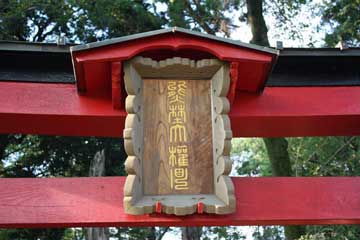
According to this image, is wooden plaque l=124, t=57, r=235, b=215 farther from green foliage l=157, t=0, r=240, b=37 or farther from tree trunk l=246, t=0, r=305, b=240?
green foliage l=157, t=0, r=240, b=37

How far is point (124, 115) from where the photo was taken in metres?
4.30

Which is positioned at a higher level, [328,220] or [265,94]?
[265,94]

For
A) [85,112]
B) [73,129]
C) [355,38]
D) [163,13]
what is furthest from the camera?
[163,13]

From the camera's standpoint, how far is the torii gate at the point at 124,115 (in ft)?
12.5

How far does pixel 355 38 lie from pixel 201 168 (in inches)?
351

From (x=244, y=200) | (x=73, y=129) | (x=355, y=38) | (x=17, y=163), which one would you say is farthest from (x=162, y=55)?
(x=17, y=163)

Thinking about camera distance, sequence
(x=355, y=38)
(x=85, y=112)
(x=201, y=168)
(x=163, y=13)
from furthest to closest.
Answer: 1. (x=163, y=13)
2. (x=355, y=38)
3. (x=85, y=112)
4. (x=201, y=168)

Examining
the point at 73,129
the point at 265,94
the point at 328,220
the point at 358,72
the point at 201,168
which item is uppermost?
the point at 358,72

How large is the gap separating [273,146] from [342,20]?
4790mm

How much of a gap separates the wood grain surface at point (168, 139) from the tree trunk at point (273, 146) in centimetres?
477

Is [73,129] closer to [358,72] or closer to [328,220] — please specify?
[328,220]

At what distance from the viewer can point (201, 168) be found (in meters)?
3.84

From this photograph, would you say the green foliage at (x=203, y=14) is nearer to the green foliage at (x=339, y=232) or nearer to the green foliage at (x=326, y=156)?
the green foliage at (x=326, y=156)

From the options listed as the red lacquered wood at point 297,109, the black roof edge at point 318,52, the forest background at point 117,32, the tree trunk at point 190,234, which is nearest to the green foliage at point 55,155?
the forest background at point 117,32
